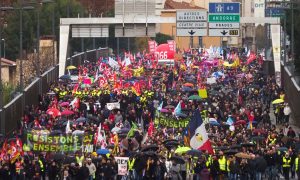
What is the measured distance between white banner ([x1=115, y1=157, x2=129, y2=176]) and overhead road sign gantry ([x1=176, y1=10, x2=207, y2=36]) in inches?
1439

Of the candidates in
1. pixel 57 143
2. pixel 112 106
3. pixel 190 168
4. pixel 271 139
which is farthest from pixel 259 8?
pixel 190 168

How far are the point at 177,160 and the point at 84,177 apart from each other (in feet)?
8.22

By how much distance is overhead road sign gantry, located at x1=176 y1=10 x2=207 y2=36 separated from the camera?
7675 cm

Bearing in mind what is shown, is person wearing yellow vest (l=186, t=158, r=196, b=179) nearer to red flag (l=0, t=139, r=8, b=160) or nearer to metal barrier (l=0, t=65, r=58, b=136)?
red flag (l=0, t=139, r=8, b=160)

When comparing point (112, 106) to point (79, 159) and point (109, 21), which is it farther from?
point (109, 21)

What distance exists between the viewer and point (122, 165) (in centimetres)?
4028

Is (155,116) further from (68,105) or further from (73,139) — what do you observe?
(73,139)

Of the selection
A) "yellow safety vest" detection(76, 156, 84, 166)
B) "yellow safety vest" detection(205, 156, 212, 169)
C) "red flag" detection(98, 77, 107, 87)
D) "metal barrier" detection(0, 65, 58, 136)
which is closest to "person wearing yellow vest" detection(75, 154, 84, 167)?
"yellow safety vest" detection(76, 156, 84, 166)

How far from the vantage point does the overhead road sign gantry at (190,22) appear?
76750mm

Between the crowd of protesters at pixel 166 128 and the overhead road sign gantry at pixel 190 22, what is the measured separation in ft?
7.42

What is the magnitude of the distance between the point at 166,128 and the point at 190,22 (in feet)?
93.4

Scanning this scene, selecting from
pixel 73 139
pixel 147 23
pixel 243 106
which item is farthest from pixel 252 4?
pixel 73 139

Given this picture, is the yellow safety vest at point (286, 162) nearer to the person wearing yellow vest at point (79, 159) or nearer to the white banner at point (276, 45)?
the person wearing yellow vest at point (79, 159)

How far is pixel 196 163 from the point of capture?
39750 mm
